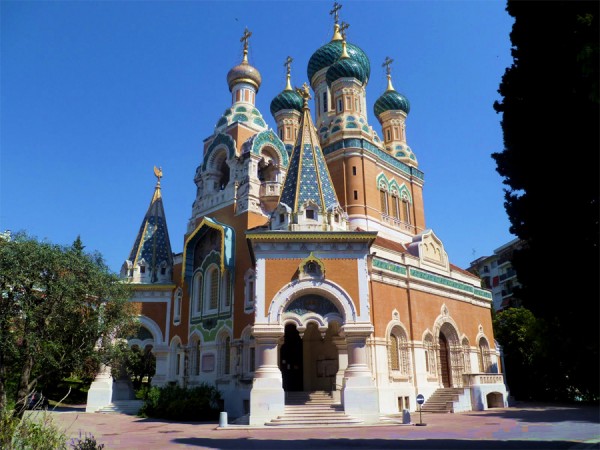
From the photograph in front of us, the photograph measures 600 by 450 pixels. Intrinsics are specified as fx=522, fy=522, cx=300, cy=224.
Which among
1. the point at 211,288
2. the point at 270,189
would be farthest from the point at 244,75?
the point at 211,288

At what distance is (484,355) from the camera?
24.6 meters

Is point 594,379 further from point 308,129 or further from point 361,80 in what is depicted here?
point 361,80

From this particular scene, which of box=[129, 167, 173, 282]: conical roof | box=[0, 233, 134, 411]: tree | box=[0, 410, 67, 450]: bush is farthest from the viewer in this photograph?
box=[129, 167, 173, 282]: conical roof

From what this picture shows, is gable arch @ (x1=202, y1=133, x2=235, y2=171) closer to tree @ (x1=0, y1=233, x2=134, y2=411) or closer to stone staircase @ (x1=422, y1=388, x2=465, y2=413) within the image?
tree @ (x1=0, y1=233, x2=134, y2=411)

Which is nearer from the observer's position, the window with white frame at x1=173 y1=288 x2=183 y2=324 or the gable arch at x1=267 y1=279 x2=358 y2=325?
the gable arch at x1=267 y1=279 x2=358 y2=325

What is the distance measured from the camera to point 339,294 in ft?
50.8

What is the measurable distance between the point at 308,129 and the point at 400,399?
10.3 meters

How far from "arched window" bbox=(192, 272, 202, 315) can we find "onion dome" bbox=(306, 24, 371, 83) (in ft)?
44.9

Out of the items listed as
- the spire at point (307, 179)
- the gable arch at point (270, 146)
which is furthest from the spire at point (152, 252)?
the spire at point (307, 179)

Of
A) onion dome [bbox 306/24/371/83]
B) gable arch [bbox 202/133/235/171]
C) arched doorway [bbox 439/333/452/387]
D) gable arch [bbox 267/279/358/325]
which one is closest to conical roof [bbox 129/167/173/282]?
gable arch [bbox 202/133/235/171]

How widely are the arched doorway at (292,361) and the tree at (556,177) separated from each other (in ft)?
35.7

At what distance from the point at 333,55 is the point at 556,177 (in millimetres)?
21427

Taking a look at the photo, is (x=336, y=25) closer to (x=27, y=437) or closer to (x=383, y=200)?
(x=383, y=200)

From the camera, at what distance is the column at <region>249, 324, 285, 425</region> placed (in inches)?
560
